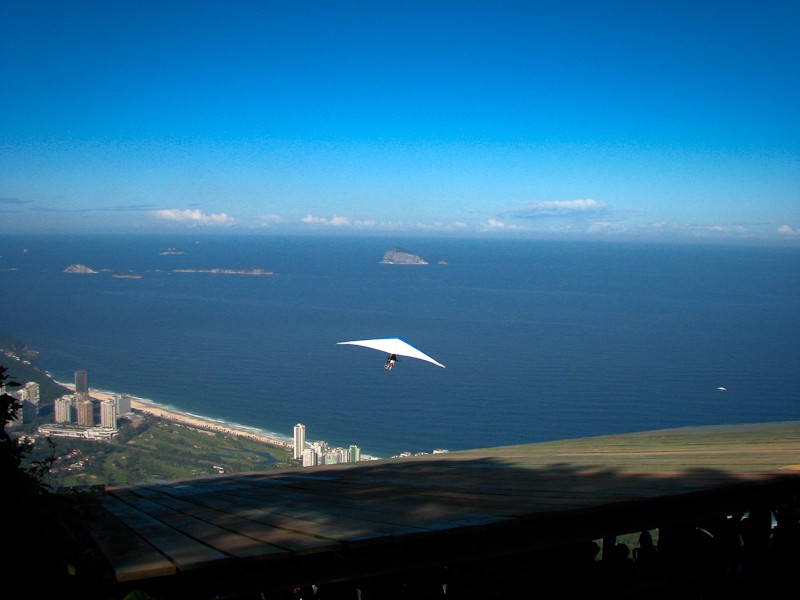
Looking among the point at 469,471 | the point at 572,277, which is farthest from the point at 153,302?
the point at 469,471

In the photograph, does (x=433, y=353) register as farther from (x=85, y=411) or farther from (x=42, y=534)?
(x=42, y=534)

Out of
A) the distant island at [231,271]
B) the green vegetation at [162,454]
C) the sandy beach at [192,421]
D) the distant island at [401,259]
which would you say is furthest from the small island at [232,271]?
the green vegetation at [162,454]

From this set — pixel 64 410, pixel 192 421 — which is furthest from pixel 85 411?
pixel 192 421

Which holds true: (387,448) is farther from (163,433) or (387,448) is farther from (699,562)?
(699,562)

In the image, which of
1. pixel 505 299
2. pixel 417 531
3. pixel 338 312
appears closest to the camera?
pixel 417 531

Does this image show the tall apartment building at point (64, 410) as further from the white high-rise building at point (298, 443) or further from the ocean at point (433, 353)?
the white high-rise building at point (298, 443)

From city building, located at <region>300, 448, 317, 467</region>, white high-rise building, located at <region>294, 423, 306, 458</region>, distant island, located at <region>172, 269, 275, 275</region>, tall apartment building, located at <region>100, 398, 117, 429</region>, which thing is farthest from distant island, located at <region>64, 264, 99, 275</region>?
city building, located at <region>300, 448, 317, 467</region>
